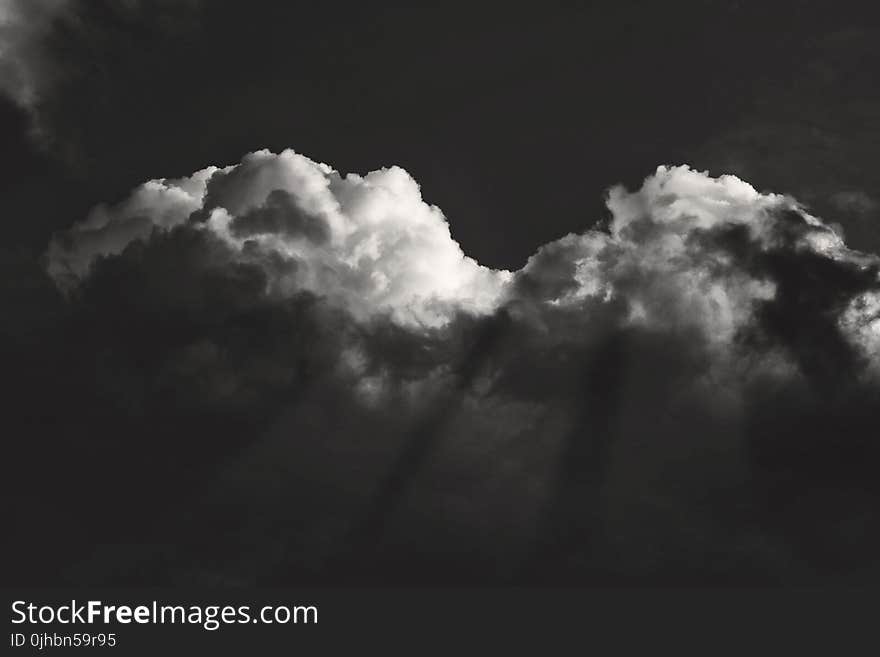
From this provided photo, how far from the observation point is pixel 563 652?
626 feet

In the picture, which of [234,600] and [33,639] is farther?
[234,600]

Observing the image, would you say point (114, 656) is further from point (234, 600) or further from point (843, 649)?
point (843, 649)

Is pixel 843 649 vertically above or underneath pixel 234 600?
underneath

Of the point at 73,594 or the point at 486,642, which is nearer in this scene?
the point at 73,594

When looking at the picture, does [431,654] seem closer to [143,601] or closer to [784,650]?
[143,601]

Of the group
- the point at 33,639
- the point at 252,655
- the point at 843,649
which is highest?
the point at 252,655

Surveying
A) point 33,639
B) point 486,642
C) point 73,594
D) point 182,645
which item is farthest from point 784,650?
point 33,639

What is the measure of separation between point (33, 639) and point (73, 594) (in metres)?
79.1

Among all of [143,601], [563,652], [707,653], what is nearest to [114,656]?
[143,601]

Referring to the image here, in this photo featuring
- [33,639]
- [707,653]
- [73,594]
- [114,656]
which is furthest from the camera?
[707,653]

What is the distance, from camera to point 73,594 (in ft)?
535

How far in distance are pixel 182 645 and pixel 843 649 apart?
5788 inches

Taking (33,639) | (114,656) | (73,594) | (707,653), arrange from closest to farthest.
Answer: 1. (33,639)
2. (73,594)
3. (114,656)
4. (707,653)

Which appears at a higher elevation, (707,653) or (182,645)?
(182,645)
